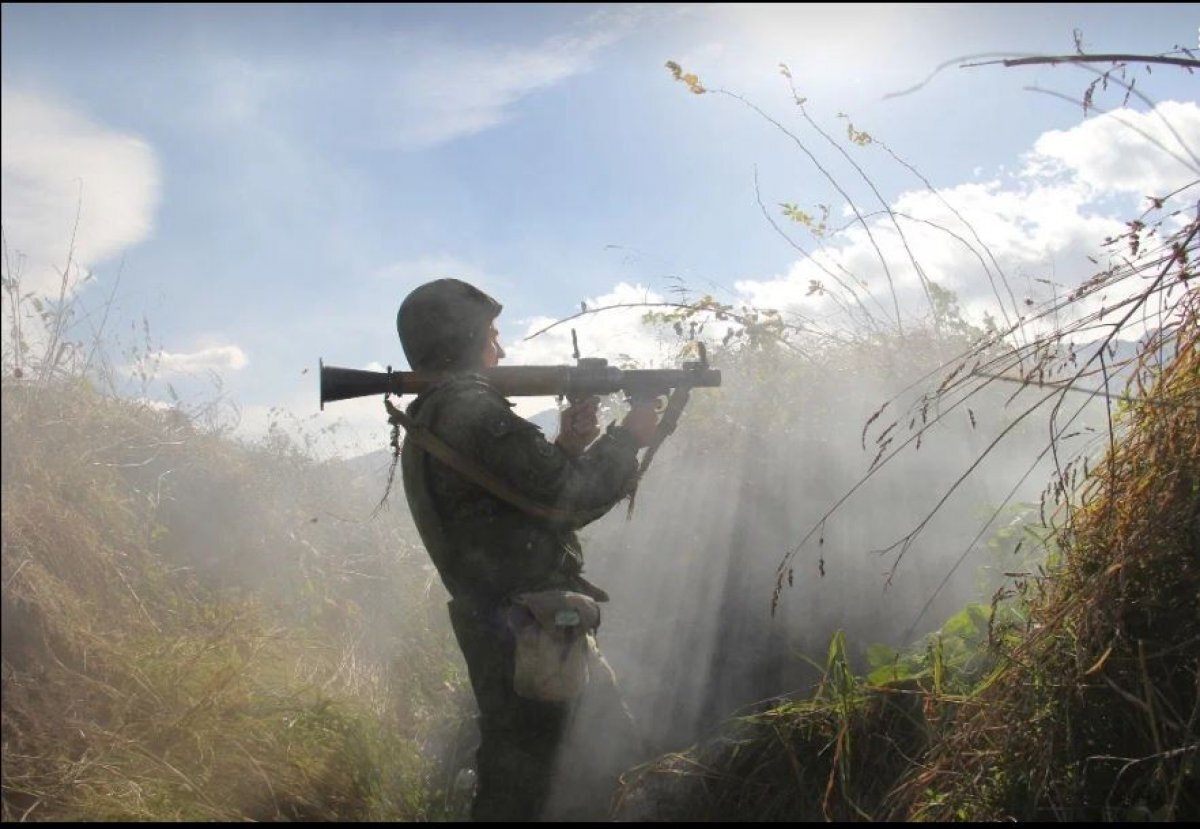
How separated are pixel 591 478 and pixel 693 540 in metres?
2.16

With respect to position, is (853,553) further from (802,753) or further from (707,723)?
(802,753)

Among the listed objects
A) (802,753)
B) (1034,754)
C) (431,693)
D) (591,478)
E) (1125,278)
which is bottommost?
(431,693)

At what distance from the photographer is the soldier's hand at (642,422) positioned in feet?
10.5

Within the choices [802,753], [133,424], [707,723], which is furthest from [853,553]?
[133,424]

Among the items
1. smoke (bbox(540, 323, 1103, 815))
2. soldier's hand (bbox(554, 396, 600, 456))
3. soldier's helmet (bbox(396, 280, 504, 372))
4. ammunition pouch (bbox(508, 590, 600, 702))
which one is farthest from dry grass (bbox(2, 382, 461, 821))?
soldier's helmet (bbox(396, 280, 504, 372))

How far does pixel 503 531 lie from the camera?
303 cm

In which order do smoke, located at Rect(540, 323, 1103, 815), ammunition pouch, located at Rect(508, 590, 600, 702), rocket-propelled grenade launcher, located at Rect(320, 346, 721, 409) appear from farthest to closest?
smoke, located at Rect(540, 323, 1103, 815) → rocket-propelled grenade launcher, located at Rect(320, 346, 721, 409) → ammunition pouch, located at Rect(508, 590, 600, 702)

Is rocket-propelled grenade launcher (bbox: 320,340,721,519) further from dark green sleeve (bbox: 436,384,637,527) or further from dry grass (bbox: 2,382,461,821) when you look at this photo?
dry grass (bbox: 2,382,461,821)

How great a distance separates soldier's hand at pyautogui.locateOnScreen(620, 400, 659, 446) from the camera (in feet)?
10.5

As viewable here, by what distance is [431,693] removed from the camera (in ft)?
15.6

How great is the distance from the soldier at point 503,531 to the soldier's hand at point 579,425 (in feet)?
0.80

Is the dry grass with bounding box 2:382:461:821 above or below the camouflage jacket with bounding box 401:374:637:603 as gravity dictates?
below

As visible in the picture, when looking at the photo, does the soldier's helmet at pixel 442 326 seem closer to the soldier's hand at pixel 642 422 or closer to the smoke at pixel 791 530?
the soldier's hand at pixel 642 422

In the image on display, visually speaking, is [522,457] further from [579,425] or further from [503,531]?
[579,425]
